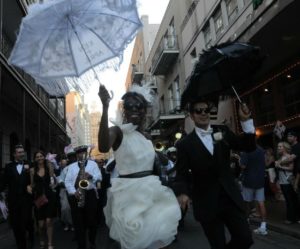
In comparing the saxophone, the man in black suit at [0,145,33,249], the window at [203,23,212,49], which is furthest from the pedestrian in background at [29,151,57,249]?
the window at [203,23,212,49]

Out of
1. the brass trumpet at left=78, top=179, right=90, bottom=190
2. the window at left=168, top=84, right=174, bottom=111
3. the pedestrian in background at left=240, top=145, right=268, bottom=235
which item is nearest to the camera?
the brass trumpet at left=78, top=179, right=90, bottom=190

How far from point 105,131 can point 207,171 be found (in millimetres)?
1056

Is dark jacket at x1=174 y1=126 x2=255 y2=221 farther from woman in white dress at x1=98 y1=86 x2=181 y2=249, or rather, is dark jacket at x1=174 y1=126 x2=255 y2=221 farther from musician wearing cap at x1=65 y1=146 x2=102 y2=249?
musician wearing cap at x1=65 y1=146 x2=102 y2=249

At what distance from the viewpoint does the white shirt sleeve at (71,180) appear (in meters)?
8.08

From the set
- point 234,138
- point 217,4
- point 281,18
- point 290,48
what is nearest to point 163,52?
point 217,4

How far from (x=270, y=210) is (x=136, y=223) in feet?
29.2

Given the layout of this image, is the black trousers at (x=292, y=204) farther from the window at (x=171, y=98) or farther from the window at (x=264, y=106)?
the window at (x=171, y=98)

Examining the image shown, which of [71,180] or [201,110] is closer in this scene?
[201,110]

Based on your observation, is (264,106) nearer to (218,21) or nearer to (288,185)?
(218,21)

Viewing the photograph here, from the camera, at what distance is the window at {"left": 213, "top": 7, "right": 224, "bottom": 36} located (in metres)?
19.7

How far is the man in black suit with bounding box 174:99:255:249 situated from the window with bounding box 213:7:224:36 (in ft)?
52.8

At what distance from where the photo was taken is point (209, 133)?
4.17m

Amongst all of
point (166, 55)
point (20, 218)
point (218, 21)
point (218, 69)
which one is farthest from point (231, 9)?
point (218, 69)

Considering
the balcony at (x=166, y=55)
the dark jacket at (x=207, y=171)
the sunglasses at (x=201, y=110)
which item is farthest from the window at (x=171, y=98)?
the dark jacket at (x=207, y=171)
